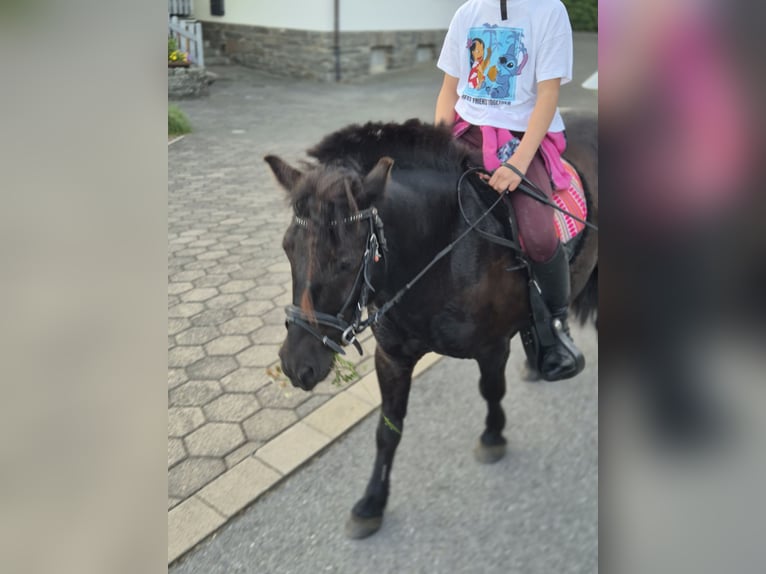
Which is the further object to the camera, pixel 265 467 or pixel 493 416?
pixel 493 416

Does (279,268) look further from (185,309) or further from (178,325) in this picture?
(178,325)

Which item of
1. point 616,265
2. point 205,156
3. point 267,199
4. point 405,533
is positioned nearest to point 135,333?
point 616,265

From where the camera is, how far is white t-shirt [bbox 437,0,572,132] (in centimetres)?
233

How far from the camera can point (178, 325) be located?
4.64 metres

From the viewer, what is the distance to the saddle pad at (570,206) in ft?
9.16

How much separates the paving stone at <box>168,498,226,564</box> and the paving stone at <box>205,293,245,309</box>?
218cm

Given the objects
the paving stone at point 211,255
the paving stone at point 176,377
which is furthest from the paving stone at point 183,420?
the paving stone at point 211,255

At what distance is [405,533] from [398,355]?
0.85 meters

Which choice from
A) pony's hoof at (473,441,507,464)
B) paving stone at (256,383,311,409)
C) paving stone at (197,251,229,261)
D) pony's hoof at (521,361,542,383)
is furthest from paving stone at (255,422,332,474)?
paving stone at (197,251,229,261)

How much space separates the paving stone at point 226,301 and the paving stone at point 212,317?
75 mm

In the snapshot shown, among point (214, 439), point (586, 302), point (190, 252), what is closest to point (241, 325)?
point (214, 439)

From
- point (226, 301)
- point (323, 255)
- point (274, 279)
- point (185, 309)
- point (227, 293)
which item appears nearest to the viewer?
point (323, 255)

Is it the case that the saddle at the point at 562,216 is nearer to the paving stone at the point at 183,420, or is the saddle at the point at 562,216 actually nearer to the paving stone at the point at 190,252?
the paving stone at the point at 183,420

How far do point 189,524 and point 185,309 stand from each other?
7.61 ft
